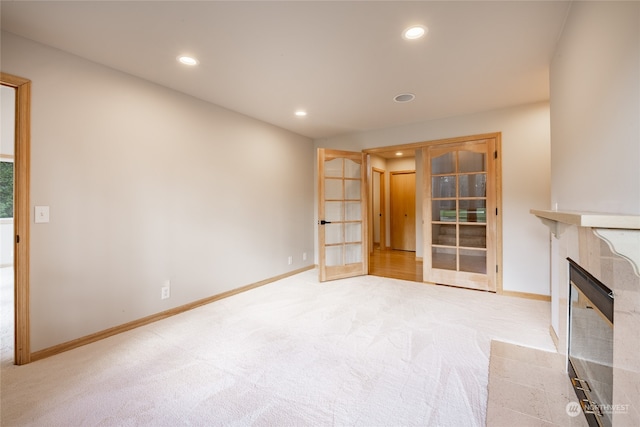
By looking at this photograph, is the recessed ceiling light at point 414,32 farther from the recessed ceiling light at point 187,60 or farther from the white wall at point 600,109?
the recessed ceiling light at point 187,60

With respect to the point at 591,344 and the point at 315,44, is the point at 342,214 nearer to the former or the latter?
the point at 315,44

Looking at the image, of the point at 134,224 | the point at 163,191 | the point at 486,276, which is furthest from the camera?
the point at 486,276

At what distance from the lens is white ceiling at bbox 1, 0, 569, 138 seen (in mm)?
1755

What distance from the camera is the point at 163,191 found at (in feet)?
9.42

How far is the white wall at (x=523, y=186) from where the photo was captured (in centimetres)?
334

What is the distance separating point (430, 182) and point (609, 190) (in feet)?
9.47

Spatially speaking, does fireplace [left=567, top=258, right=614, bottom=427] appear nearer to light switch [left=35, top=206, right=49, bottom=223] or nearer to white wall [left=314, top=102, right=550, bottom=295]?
white wall [left=314, top=102, right=550, bottom=295]

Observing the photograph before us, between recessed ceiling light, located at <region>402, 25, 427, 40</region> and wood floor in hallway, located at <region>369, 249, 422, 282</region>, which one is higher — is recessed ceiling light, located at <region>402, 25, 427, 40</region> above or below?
above

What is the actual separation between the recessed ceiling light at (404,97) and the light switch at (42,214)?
3.42m

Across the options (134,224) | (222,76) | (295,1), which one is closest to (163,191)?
(134,224)

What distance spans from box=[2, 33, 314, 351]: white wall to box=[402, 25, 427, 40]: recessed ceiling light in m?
2.37

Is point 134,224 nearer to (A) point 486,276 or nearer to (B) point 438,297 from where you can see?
(B) point 438,297

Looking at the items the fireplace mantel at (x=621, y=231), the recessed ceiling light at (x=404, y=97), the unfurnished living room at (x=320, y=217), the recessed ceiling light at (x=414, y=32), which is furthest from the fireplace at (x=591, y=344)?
the recessed ceiling light at (x=404, y=97)

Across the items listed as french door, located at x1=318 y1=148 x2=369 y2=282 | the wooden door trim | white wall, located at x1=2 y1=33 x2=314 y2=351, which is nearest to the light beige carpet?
white wall, located at x1=2 y1=33 x2=314 y2=351
